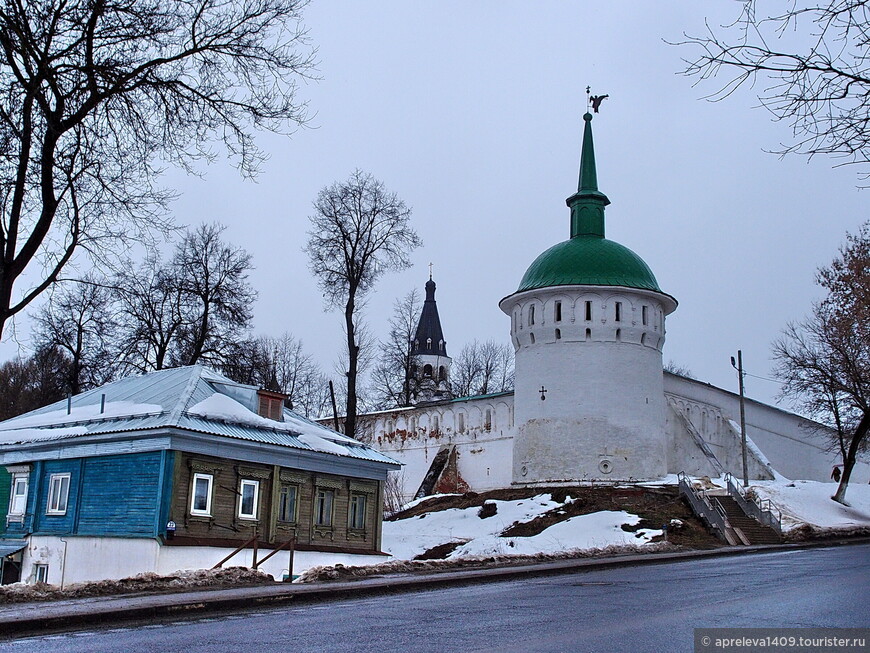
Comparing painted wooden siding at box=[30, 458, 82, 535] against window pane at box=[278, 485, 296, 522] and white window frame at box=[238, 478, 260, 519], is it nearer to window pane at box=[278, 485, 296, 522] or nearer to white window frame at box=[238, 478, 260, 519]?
white window frame at box=[238, 478, 260, 519]

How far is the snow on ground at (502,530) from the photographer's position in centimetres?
2370

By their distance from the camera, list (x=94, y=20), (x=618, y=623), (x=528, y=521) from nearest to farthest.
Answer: (x=618, y=623) < (x=94, y=20) < (x=528, y=521)

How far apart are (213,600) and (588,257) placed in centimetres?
2646

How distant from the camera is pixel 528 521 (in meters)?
27.5

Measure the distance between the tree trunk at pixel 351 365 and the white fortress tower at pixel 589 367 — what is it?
7256 millimetres

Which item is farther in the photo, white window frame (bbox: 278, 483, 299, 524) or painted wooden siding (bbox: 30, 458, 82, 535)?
white window frame (bbox: 278, 483, 299, 524)

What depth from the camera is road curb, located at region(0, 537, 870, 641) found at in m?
8.69

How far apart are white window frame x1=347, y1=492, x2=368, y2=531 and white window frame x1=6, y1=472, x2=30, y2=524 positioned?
7498 millimetres

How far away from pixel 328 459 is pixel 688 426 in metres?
18.6

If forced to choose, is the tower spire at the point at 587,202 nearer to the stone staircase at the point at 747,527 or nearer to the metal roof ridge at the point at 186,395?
the stone staircase at the point at 747,527

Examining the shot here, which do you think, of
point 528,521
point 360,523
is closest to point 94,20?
point 360,523

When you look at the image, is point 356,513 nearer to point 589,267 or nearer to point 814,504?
point 589,267

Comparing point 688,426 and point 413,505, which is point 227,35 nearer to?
point 413,505

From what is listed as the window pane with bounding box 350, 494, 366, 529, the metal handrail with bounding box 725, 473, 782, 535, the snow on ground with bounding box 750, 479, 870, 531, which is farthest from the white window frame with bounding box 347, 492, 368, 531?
the snow on ground with bounding box 750, 479, 870, 531
